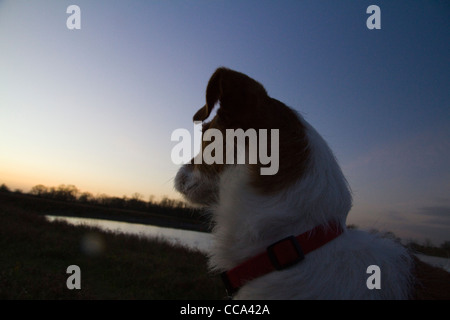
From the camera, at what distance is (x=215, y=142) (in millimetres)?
2627

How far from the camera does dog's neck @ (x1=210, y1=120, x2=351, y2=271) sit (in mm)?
1990

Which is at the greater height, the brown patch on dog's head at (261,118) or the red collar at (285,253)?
the brown patch on dog's head at (261,118)

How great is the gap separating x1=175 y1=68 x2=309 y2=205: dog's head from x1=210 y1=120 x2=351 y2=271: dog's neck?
74mm

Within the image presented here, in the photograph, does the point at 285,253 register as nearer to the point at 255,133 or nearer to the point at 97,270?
the point at 255,133

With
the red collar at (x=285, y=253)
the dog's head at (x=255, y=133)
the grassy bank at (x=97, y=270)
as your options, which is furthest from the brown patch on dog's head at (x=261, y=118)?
the grassy bank at (x=97, y=270)

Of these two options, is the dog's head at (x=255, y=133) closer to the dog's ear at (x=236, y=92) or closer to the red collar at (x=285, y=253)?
the dog's ear at (x=236, y=92)

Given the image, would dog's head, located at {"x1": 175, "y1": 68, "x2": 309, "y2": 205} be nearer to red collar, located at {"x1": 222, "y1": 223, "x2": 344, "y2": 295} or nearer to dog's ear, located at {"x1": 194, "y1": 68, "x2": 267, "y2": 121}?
dog's ear, located at {"x1": 194, "y1": 68, "x2": 267, "y2": 121}

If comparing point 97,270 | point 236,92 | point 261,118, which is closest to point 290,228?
point 261,118

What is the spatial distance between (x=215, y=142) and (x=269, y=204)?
0.88m

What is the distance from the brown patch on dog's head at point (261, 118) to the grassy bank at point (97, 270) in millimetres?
8034

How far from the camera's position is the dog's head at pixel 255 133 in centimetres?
215

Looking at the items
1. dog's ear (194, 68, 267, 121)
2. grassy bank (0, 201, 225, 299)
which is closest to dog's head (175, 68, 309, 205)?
dog's ear (194, 68, 267, 121)

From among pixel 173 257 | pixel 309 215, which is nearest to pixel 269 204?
pixel 309 215

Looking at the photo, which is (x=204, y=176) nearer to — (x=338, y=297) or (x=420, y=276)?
(x=338, y=297)
